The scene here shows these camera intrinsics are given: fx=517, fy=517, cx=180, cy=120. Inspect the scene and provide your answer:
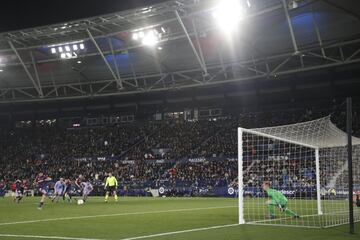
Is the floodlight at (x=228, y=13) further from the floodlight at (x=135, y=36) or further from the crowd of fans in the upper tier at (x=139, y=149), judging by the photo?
the crowd of fans in the upper tier at (x=139, y=149)

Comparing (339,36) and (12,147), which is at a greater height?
(339,36)

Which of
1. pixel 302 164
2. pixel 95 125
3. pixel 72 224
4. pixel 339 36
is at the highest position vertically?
pixel 339 36

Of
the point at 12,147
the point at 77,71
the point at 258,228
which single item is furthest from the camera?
the point at 12,147

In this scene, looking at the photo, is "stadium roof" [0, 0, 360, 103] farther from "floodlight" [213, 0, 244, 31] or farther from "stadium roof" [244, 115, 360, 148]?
"stadium roof" [244, 115, 360, 148]

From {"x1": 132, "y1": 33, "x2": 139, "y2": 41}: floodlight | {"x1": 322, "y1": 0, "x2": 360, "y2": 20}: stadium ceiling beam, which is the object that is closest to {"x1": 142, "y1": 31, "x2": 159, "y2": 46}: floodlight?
{"x1": 132, "y1": 33, "x2": 139, "y2": 41}: floodlight

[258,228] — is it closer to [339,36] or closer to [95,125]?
[339,36]

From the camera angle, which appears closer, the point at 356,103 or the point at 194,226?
the point at 194,226

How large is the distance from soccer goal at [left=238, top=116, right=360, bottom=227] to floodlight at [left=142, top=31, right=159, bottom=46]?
435 inches

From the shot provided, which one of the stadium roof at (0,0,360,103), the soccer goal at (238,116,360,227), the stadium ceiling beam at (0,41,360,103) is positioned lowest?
the soccer goal at (238,116,360,227)

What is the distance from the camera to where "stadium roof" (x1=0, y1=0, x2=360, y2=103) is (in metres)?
34.5

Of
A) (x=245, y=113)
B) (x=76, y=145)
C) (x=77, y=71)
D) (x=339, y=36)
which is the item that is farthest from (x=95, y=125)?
(x=339, y=36)

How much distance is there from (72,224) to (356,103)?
37818 mm

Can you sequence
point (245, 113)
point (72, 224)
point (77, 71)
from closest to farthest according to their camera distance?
point (72, 224)
point (77, 71)
point (245, 113)

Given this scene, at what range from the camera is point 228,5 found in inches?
1272
